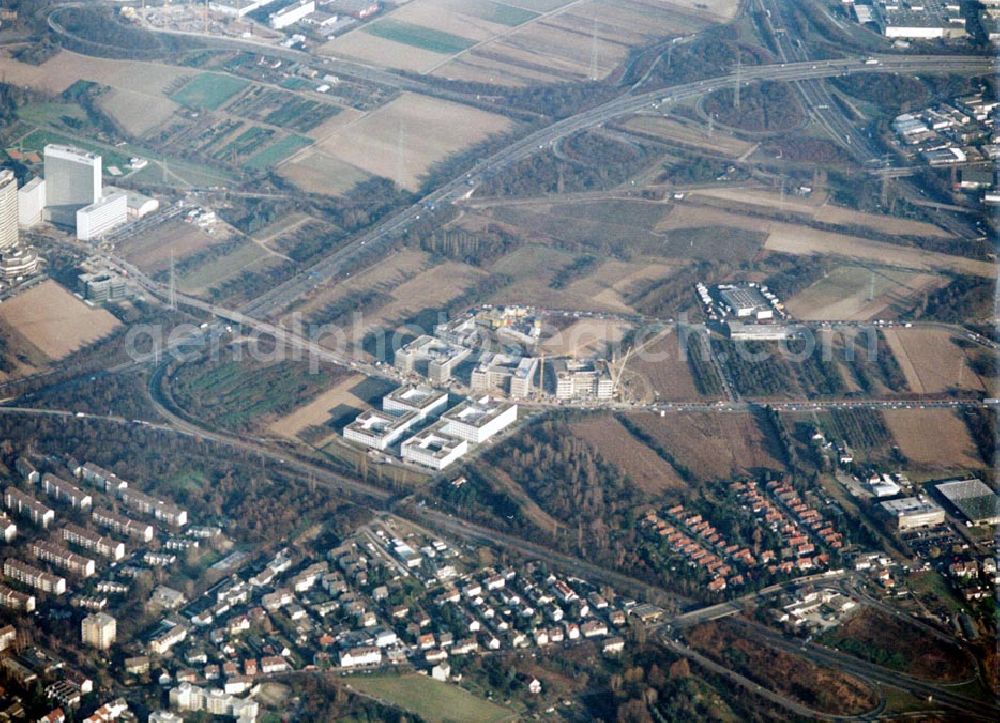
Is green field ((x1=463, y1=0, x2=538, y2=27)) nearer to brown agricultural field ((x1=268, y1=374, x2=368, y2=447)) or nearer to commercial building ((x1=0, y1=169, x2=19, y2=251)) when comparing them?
commercial building ((x1=0, y1=169, x2=19, y2=251))

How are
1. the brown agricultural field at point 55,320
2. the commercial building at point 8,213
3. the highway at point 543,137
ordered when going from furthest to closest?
the commercial building at point 8,213 < the highway at point 543,137 < the brown agricultural field at point 55,320

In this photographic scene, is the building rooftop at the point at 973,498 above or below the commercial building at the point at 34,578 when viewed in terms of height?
above

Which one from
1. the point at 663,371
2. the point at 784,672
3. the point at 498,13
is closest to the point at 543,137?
the point at 498,13

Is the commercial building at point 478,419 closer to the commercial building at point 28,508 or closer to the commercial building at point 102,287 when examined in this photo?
the commercial building at point 28,508

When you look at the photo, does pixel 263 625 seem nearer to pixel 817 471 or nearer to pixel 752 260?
pixel 817 471

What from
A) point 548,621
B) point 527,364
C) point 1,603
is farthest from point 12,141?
point 548,621

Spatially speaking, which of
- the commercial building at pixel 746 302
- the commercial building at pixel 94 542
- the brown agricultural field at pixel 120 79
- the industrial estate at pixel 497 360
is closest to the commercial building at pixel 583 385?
the industrial estate at pixel 497 360
